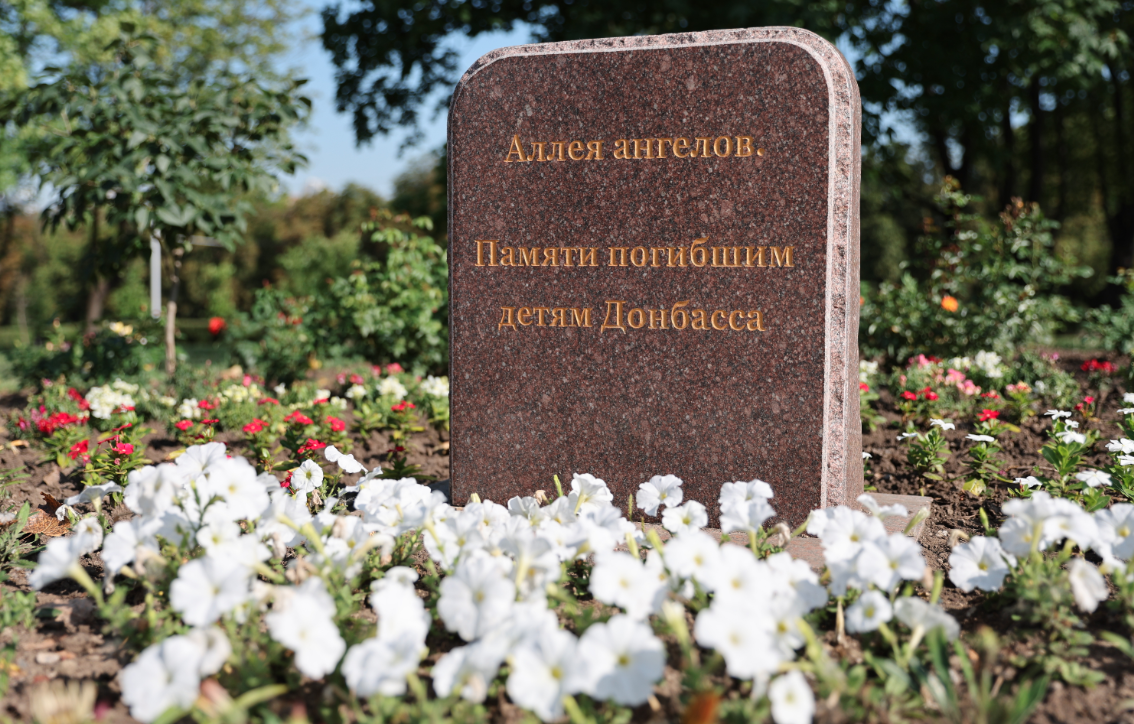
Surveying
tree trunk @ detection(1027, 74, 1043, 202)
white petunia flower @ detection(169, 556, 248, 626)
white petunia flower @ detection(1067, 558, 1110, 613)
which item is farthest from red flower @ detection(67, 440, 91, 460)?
tree trunk @ detection(1027, 74, 1043, 202)

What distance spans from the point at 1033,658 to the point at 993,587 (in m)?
0.20

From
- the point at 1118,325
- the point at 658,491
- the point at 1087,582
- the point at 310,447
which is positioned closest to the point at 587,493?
the point at 658,491

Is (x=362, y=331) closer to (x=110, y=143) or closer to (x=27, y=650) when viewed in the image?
(x=110, y=143)

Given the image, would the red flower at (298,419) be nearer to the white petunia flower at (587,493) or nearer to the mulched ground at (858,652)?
the mulched ground at (858,652)

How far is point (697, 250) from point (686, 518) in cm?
117

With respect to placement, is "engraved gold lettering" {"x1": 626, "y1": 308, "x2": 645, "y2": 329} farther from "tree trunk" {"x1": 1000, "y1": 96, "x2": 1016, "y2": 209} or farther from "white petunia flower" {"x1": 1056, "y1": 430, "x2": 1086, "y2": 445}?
"tree trunk" {"x1": 1000, "y1": 96, "x2": 1016, "y2": 209}

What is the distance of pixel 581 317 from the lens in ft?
11.5

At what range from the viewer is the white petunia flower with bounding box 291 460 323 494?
9.76ft

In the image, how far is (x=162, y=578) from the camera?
2.31m

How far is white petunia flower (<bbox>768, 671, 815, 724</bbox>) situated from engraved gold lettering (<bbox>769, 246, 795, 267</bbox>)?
1.82m

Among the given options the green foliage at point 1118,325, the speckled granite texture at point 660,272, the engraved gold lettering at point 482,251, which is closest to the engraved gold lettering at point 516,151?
the speckled granite texture at point 660,272

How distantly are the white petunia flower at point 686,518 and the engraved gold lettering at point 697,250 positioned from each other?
1.10 m

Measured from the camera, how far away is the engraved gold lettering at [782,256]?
3.23 metres

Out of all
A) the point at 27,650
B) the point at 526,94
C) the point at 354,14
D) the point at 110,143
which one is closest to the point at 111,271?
the point at 110,143
